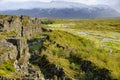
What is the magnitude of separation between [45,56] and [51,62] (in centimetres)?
605

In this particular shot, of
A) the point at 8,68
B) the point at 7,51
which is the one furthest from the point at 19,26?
the point at 8,68

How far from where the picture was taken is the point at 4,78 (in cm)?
4653

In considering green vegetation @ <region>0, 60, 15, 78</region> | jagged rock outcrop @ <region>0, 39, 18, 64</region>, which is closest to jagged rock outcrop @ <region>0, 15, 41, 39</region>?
jagged rock outcrop @ <region>0, 39, 18, 64</region>

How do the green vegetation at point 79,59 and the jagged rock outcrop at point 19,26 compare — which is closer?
the green vegetation at point 79,59

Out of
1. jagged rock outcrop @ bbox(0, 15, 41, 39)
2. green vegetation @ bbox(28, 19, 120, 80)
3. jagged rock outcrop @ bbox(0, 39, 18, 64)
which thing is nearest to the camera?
jagged rock outcrop @ bbox(0, 39, 18, 64)

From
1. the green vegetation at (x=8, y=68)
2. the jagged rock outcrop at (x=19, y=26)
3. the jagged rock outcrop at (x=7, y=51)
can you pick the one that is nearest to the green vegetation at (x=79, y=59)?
the jagged rock outcrop at (x=19, y=26)

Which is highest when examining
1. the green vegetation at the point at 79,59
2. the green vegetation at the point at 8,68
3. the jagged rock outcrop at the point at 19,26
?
the green vegetation at the point at 8,68

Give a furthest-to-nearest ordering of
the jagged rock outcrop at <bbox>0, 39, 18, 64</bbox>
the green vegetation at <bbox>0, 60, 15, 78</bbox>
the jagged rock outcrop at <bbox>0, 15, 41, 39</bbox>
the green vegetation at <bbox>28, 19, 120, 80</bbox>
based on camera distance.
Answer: the jagged rock outcrop at <bbox>0, 15, 41, 39</bbox>, the green vegetation at <bbox>28, 19, 120, 80</bbox>, the jagged rock outcrop at <bbox>0, 39, 18, 64</bbox>, the green vegetation at <bbox>0, 60, 15, 78</bbox>

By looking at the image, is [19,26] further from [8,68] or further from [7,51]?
[8,68]

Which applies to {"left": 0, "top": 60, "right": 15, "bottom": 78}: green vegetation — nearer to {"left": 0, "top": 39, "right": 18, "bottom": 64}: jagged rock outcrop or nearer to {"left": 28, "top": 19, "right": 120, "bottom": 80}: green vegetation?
{"left": 0, "top": 39, "right": 18, "bottom": 64}: jagged rock outcrop

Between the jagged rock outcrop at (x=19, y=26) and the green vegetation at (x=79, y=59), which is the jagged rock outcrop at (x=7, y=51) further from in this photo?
the jagged rock outcrop at (x=19, y=26)

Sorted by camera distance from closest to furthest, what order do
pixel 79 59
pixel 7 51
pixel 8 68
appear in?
pixel 8 68
pixel 7 51
pixel 79 59

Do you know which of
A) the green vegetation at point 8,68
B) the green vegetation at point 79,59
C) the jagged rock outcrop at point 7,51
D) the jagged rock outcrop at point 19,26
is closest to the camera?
the green vegetation at point 8,68

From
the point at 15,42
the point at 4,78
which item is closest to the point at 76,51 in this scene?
the point at 15,42
